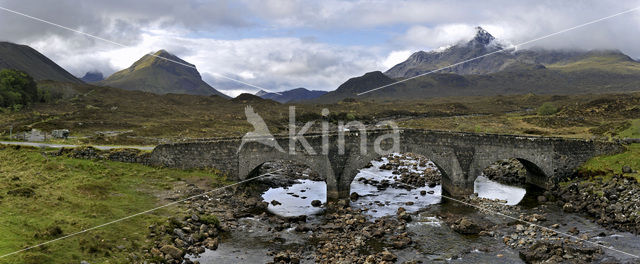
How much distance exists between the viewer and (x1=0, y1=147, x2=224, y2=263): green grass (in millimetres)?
17453

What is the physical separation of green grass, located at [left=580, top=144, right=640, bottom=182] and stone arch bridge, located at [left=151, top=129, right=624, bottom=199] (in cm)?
183

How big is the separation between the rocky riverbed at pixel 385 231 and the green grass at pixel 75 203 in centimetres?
159

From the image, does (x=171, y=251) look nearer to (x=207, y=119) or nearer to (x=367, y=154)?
(x=367, y=154)

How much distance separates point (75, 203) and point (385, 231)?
16835mm

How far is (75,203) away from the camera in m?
22.3

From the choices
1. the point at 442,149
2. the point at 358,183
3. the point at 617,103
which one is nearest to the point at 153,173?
the point at 358,183

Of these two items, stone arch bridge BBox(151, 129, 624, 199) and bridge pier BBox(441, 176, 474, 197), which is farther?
bridge pier BBox(441, 176, 474, 197)

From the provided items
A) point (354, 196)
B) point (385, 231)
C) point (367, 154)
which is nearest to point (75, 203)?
point (385, 231)

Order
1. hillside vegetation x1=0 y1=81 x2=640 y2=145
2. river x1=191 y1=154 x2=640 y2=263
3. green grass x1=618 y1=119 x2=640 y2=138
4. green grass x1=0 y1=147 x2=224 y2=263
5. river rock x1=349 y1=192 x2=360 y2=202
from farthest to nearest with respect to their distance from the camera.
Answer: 1. hillside vegetation x1=0 y1=81 x2=640 y2=145
2. green grass x1=618 y1=119 x2=640 y2=138
3. river rock x1=349 y1=192 x2=360 y2=202
4. river x1=191 y1=154 x2=640 y2=263
5. green grass x1=0 y1=147 x2=224 y2=263

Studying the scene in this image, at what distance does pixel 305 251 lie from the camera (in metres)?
21.5

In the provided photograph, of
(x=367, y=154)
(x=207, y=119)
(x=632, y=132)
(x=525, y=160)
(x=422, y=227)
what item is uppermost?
(x=207, y=119)

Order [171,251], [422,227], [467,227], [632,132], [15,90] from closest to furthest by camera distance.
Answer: [171,251] → [467,227] → [422,227] → [632,132] → [15,90]

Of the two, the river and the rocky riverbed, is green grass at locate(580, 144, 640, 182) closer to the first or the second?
the rocky riverbed

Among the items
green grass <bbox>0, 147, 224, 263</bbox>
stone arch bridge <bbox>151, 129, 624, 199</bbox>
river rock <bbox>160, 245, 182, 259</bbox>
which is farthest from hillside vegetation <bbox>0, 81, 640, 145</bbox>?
river rock <bbox>160, 245, 182, 259</bbox>
